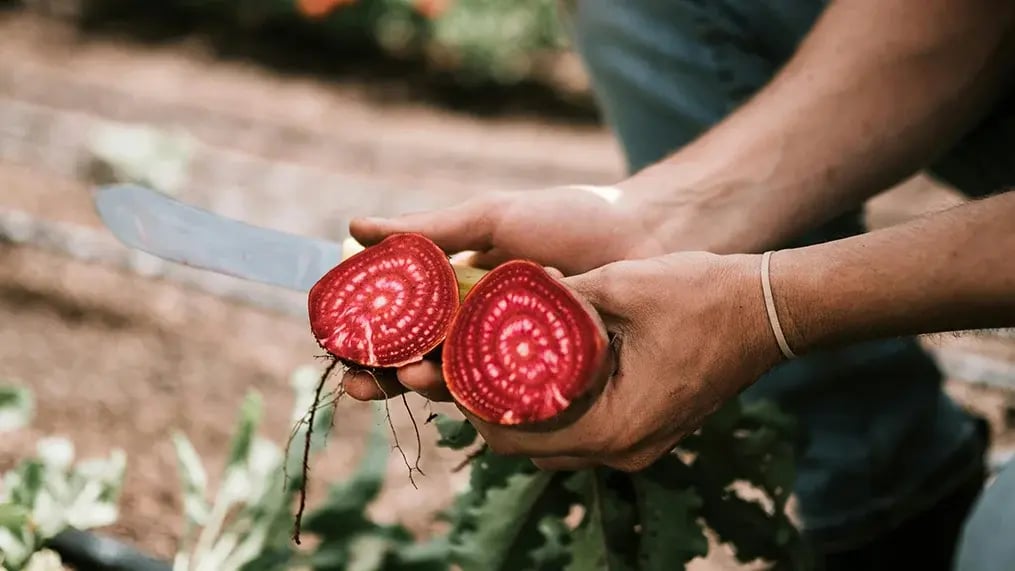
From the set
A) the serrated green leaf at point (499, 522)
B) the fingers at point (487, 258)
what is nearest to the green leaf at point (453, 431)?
the serrated green leaf at point (499, 522)

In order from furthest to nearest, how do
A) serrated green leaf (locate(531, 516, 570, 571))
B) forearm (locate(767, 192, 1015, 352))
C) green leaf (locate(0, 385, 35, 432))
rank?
1. green leaf (locate(0, 385, 35, 432))
2. serrated green leaf (locate(531, 516, 570, 571))
3. forearm (locate(767, 192, 1015, 352))

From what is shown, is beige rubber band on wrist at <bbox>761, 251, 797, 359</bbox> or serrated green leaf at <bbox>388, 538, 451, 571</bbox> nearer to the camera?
beige rubber band on wrist at <bbox>761, 251, 797, 359</bbox>

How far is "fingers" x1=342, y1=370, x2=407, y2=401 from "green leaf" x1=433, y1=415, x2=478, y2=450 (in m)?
0.23

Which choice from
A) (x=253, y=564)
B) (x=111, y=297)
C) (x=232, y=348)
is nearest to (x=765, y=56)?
(x=253, y=564)

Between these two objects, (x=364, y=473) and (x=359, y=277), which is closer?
(x=359, y=277)

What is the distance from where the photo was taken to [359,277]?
1.07 metres

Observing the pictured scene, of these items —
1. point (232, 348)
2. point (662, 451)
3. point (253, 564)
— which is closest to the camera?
point (662, 451)

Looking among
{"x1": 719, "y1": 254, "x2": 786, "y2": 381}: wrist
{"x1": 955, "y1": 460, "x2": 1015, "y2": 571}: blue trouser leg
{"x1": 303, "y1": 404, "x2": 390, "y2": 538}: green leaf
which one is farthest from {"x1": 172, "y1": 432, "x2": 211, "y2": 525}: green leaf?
{"x1": 955, "y1": 460, "x2": 1015, "y2": 571}: blue trouser leg

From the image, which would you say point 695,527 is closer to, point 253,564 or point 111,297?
point 253,564

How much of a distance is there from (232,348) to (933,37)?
1.78m

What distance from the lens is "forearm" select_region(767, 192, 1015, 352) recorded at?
35.4 inches

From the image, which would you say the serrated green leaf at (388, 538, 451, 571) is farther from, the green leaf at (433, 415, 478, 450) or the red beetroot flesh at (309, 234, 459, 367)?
the red beetroot flesh at (309, 234, 459, 367)

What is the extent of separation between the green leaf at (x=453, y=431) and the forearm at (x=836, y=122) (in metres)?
0.38

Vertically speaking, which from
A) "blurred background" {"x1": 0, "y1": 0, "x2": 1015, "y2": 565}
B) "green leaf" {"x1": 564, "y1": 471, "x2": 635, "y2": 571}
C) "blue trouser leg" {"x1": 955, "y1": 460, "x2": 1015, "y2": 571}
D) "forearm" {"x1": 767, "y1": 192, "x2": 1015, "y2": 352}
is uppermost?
"forearm" {"x1": 767, "y1": 192, "x2": 1015, "y2": 352}
